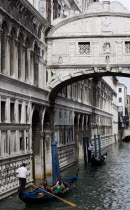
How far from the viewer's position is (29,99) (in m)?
19.5

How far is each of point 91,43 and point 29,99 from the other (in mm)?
4527

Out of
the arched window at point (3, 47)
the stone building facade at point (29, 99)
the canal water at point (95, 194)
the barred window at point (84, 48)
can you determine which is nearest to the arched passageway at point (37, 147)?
the stone building facade at point (29, 99)

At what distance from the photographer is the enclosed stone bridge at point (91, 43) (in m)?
21.9

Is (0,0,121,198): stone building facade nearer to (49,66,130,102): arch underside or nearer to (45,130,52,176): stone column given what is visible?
(45,130,52,176): stone column

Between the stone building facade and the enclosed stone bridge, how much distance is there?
10 centimetres

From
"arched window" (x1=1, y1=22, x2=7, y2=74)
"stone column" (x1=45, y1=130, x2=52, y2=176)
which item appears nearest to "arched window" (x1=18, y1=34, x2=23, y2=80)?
"arched window" (x1=1, y1=22, x2=7, y2=74)

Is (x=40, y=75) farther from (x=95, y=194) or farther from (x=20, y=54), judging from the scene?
(x=95, y=194)

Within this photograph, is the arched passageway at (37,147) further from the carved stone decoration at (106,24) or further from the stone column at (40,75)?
the carved stone decoration at (106,24)

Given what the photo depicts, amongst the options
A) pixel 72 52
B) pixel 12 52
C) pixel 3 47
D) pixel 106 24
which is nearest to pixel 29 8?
pixel 12 52

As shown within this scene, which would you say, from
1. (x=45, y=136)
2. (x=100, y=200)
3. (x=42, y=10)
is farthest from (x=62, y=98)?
(x=100, y=200)

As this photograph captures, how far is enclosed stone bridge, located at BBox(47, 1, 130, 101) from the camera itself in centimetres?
2192

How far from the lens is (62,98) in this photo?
87.2 feet

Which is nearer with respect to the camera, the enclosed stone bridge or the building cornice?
the building cornice

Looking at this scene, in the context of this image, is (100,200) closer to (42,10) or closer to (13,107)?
(13,107)
